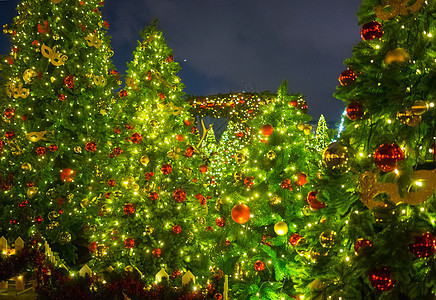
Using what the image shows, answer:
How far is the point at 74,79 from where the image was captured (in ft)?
22.0

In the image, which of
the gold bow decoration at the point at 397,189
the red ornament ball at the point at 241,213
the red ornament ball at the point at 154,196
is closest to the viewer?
the gold bow decoration at the point at 397,189

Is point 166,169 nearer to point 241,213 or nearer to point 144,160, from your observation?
point 144,160

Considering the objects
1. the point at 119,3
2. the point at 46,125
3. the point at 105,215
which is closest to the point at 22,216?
the point at 46,125

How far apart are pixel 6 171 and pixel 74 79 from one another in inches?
92.5

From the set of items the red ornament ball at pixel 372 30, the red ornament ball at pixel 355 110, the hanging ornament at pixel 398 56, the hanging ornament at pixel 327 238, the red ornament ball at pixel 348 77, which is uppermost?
the red ornament ball at pixel 372 30

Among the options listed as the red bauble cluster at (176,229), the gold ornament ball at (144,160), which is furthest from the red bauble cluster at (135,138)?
the red bauble cluster at (176,229)

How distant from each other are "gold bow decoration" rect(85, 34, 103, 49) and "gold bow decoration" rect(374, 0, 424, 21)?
21.0 feet

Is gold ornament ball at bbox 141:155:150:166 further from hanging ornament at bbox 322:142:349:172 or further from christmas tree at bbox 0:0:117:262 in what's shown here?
hanging ornament at bbox 322:142:349:172

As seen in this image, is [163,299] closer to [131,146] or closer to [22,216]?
[131,146]

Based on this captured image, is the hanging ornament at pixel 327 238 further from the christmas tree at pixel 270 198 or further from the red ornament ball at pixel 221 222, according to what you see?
the red ornament ball at pixel 221 222

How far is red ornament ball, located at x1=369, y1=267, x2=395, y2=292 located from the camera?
1.86 metres

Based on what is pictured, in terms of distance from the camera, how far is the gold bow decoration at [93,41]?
7012 millimetres

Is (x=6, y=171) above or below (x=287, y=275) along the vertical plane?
above

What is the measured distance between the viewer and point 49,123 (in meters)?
6.59
